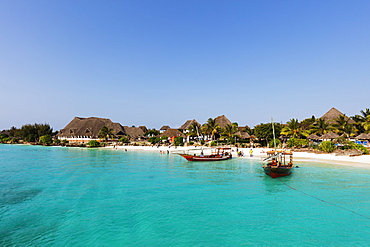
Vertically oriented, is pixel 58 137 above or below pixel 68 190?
above

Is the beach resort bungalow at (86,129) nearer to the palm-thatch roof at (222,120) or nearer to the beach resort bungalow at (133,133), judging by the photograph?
the beach resort bungalow at (133,133)

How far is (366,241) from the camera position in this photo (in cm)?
971

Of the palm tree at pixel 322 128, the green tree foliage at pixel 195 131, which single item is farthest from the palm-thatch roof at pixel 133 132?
the palm tree at pixel 322 128

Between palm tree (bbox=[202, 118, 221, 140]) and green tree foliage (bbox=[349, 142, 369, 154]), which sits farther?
palm tree (bbox=[202, 118, 221, 140])

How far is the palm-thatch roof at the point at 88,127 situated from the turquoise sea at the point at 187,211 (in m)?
60.0

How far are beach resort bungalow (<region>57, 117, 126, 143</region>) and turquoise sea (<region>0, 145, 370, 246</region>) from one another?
5967 cm

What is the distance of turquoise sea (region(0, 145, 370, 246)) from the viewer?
9.98 meters

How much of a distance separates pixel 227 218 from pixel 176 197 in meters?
4.86

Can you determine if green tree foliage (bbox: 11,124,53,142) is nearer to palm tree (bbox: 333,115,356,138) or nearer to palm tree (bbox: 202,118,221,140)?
palm tree (bbox: 202,118,221,140)

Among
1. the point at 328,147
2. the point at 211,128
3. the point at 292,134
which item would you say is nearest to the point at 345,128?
the point at 292,134

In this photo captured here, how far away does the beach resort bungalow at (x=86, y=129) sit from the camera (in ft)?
260

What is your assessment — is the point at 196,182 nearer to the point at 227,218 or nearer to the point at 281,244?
the point at 227,218

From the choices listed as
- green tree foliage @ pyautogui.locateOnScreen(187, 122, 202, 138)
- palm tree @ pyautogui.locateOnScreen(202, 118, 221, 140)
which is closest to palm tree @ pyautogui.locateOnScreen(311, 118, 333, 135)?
palm tree @ pyautogui.locateOnScreen(202, 118, 221, 140)

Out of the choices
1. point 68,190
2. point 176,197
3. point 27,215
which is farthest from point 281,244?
point 68,190
